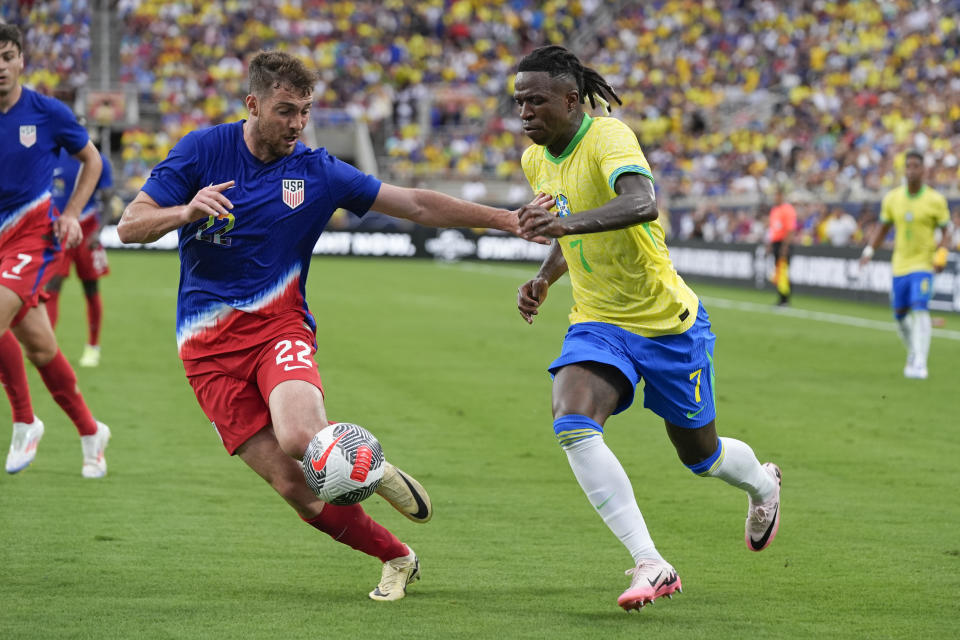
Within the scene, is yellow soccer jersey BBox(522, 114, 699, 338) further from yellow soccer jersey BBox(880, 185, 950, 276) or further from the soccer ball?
yellow soccer jersey BBox(880, 185, 950, 276)

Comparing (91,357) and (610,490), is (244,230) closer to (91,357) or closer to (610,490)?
(610,490)

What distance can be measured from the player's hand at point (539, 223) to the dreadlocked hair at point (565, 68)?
763 millimetres

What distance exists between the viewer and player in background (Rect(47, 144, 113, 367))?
12727 mm

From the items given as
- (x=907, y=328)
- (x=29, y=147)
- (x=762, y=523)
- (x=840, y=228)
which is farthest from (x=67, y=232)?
(x=840, y=228)

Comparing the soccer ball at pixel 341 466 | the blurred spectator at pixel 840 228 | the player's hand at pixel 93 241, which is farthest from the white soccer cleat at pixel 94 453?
the blurred spectator at pixel 840 228

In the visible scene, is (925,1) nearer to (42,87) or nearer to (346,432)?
(42,87)

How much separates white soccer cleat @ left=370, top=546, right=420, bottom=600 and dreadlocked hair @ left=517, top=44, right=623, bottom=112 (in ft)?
6.91

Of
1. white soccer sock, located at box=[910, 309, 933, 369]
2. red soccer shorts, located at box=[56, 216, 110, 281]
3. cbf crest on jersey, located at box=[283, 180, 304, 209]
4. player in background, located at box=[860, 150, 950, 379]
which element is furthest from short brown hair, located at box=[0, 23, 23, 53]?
white soccer sock, located at box=[910, 309, 933, 369]

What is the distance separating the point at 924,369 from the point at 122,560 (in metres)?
10.8

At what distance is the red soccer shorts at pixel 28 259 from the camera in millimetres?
7742

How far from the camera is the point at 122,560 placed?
6344mm

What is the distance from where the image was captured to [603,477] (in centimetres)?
559

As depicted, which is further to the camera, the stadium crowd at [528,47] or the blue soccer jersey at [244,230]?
the stadium crowd at [528,47]

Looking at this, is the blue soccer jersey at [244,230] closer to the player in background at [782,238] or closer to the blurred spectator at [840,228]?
the player in background at [782,238]
